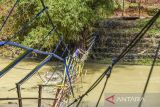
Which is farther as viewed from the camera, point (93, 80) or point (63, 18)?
point (63, 18)

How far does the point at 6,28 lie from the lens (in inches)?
473

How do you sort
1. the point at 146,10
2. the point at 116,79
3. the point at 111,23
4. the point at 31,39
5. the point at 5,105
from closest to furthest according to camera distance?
1. the point at 5,105
2. the point at 116,79
3. the point at 31,39
4. the point at 111,23
5. the point at 146,10

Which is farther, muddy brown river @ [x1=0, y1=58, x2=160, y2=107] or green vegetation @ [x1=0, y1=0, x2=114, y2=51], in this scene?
green vegetation @ [x1=0, y1=0, x2=114, y2=51]

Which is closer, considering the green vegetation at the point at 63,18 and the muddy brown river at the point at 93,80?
the muddy brown river at the point at 93,80

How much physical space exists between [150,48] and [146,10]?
10.3ft

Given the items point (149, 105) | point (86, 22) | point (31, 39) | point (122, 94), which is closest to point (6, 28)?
point (31, 39)

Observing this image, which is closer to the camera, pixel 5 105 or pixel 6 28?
pixel 5 105

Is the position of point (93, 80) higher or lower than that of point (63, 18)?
lower

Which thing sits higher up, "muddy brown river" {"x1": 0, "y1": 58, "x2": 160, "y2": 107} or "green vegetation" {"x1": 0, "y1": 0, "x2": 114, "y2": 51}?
"green vegetation" {"x1": 0, "y1": 0, "x2": 114, "y2": 51}

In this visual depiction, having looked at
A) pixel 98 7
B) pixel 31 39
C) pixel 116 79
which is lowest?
pixel 116 79

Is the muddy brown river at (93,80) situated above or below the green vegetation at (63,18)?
below

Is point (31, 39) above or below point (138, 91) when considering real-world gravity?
above

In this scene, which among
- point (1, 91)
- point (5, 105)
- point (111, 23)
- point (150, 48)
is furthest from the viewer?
point (111, 23)

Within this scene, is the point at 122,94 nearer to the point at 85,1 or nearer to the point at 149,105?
the point at 149,105
